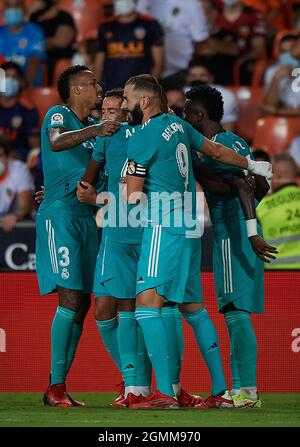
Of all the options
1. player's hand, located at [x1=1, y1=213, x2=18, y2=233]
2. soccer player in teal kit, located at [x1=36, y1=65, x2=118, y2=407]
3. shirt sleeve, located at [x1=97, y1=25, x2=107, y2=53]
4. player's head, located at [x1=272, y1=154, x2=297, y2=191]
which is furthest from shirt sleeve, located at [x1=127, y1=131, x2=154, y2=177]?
shirt sleeve, located at [x1=97, y1=25, x2=107, y2=53]

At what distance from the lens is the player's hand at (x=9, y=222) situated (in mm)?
10273

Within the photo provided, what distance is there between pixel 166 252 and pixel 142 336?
2.86ft

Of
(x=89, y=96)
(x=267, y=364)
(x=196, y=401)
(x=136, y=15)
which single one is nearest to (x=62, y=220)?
(x=89, y=96)

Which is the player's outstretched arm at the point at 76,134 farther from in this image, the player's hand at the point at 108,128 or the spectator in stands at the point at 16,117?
the spectator in stands at the point at 16,117

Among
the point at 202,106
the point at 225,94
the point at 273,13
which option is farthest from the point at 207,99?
the point at 273,13

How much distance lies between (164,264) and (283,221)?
3.48m

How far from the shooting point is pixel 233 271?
7.50 m

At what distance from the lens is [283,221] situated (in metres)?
10.2

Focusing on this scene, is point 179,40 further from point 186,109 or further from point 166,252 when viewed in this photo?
point 166,252

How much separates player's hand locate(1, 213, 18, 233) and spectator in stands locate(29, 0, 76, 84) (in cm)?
361

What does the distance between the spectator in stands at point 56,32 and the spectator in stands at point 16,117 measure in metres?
1.00

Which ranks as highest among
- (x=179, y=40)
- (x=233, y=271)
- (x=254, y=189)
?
(x=179, y=40)

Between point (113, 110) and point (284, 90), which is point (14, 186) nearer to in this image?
point (284, 90)
